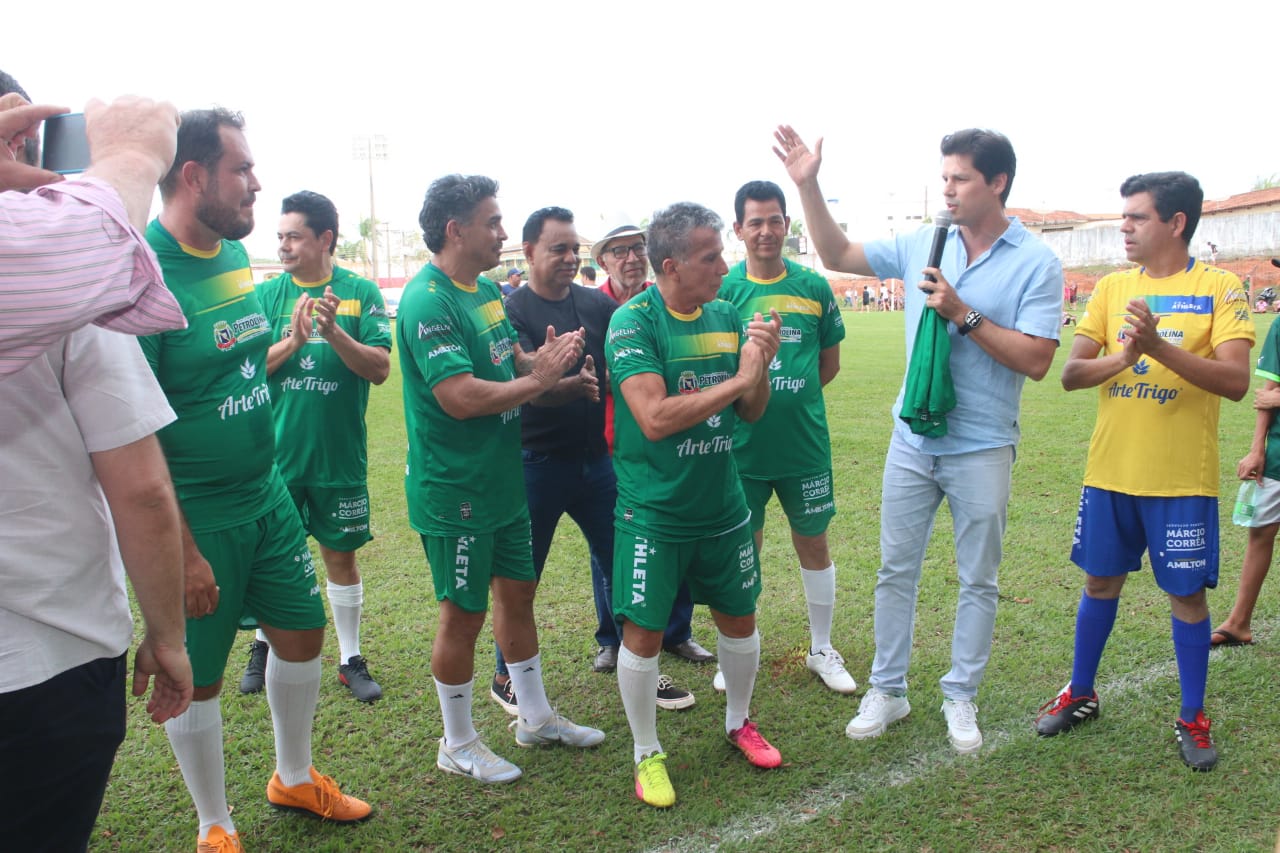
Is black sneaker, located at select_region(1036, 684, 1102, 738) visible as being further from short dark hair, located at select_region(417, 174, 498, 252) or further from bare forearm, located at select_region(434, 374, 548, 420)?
short dark hair, located at select_region(417, 174, 498, 252)

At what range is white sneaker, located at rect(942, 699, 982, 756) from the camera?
140 inches

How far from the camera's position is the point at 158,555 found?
1.84m

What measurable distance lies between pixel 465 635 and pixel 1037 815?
2259mm

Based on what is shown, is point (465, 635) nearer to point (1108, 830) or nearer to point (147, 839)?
point (147, 839)

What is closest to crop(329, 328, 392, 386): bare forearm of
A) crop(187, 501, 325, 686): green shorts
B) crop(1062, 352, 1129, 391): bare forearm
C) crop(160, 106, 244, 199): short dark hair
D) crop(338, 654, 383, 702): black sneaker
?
crop(187, 501, 325, 686): green shorts

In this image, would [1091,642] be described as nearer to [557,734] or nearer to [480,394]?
[557,734]

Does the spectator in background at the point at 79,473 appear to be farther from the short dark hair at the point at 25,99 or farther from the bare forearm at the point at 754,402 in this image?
the bare forearm at the point at 754,402

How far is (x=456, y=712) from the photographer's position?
3.53m

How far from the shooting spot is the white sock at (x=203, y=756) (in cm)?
294

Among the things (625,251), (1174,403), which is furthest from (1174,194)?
(625,251)

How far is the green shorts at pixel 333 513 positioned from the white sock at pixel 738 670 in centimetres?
206

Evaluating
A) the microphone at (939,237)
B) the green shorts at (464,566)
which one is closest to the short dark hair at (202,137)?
the green shorts at (464,566)

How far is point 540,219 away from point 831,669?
2646 millimetres

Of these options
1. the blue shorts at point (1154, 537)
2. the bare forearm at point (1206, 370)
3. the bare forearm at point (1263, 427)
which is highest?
the bare forearm at point (1206, 370)
